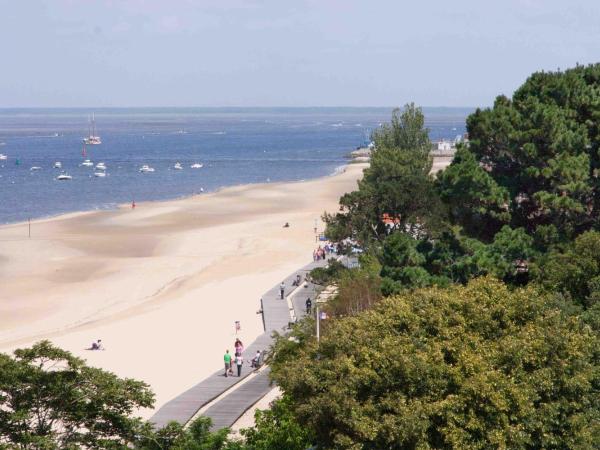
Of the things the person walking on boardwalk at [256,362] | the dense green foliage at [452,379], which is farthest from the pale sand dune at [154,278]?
the dense green foliage at [452,379]

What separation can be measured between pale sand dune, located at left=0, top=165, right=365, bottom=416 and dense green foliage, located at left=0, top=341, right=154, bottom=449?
13.0 meters

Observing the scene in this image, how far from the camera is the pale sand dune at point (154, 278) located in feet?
121

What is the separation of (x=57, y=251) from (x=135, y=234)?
28.4ft

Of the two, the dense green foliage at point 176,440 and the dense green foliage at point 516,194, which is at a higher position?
the dense green foliage at point 516,194

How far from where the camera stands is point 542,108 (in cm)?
3130

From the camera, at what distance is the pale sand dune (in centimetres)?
3694

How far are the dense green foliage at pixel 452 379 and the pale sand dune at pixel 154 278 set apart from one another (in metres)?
12.1

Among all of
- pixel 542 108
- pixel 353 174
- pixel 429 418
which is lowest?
pixel 353 174

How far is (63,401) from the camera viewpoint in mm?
16047

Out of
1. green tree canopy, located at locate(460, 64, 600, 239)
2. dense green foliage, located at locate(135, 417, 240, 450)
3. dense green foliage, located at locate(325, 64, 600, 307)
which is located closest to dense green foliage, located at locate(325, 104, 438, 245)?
dense green foliage, located at locate(325, 64, 600, 307)

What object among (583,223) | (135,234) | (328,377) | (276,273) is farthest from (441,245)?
(135,234)

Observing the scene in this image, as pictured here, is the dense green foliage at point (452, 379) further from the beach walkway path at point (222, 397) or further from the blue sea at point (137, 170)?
the blue sea at point (137, 170)

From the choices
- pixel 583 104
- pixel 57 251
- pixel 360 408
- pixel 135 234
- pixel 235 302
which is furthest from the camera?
pixel 135 234

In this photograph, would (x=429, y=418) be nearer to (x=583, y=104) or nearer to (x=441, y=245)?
(x=441, y=245)
